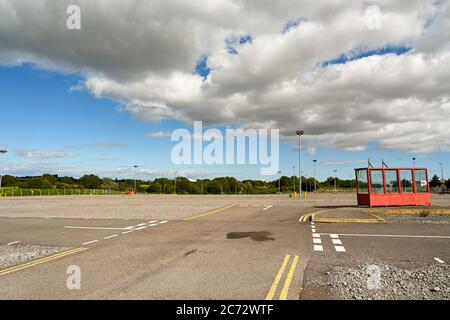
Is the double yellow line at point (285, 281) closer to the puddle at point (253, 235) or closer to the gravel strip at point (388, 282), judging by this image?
the gravel strip at point (388, 282)

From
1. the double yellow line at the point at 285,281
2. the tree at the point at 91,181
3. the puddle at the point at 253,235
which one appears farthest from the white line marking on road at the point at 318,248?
the tree at the point at 91,181

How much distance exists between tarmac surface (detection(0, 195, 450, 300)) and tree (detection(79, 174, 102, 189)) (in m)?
148

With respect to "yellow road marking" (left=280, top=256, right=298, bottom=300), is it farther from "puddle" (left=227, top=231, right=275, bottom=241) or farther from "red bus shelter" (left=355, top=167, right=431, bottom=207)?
"red bus shelter" (left=355, top=167, right=431, bottom=207)

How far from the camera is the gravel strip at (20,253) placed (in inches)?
339

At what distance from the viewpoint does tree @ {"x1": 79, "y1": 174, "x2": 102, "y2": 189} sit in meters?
152

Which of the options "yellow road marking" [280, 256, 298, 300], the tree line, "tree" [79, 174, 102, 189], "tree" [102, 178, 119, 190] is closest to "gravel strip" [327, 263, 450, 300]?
"yellow road marking" [280, 256, 298, 300]

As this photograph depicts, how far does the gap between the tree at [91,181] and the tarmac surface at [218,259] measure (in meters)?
148

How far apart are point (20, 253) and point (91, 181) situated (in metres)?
159

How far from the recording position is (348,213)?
58.6ft

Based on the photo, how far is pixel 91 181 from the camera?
157 metres

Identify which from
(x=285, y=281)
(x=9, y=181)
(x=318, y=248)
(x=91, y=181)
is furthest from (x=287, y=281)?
(x=91, y=181)
